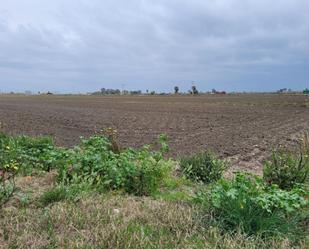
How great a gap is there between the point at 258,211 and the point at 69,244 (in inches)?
79.0

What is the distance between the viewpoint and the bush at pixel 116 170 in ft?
20.7

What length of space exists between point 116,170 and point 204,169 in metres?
1.75

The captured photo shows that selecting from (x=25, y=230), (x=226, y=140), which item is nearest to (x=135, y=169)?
(x=25, y=230)

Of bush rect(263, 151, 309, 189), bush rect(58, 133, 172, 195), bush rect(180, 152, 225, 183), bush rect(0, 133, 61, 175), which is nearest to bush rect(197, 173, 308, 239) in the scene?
bush rect(58, 133, 172, 195)

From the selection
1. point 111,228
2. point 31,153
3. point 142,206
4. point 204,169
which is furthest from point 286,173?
point 31,153

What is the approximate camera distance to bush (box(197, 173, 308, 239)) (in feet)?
15.1

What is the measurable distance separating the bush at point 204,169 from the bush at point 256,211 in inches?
86.3

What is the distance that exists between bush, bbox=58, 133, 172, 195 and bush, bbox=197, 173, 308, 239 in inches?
58.3

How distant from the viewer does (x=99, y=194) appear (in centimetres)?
598

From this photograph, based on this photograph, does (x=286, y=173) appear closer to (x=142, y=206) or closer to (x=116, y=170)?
(x=142, y=206)

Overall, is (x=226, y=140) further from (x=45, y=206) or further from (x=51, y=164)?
(x=45, y=206)

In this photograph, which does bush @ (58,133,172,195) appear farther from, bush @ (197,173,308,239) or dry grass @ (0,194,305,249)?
bush @ (197,173,308,239)

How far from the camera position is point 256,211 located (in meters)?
4.68

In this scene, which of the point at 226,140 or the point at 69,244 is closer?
the point at 69,244
